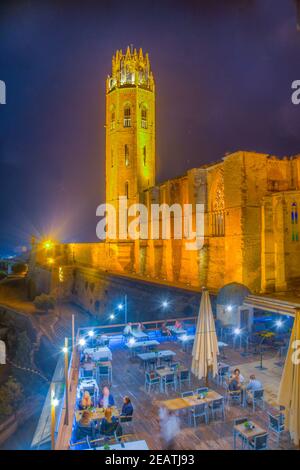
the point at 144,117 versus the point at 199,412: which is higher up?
the point at 144,117

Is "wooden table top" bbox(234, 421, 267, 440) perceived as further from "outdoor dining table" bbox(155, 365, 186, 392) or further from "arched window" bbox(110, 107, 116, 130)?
"arched window" bbox(110, 107, 116, 130)

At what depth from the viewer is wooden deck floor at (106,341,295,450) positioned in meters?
7.05

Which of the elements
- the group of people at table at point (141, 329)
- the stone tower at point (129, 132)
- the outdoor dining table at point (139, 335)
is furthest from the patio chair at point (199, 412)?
the stone tower at point (129, 132)

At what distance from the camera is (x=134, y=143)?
41.5 meters

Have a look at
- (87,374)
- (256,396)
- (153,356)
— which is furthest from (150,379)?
(256,396)

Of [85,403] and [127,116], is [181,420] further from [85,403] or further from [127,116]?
[127,116]

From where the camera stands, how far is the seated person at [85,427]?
7254 millimetres

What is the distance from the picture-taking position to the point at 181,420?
8031 mm

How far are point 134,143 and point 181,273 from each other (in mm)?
18730

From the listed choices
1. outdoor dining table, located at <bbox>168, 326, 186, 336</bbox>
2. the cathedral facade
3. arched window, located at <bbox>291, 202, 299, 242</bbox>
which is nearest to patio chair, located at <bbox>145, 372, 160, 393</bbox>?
outdoor dining table, located at <bbox>168, 326, 186, 336</bbox>

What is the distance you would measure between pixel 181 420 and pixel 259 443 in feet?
6.58

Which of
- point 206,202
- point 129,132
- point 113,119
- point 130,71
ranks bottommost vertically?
point 206,202

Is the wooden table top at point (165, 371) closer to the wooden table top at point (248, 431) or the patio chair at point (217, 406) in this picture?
the patio chair at point (217, 406)
